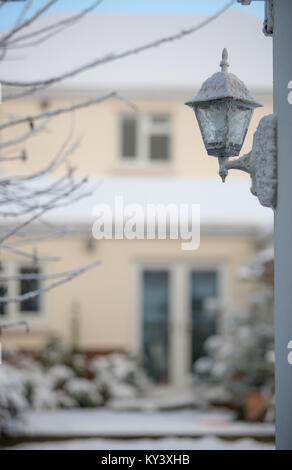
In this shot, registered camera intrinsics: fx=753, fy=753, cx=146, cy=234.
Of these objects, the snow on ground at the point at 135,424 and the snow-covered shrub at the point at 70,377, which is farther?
the snow-covered shrub at the point at 70,377

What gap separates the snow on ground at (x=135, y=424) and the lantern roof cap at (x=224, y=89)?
6.29m

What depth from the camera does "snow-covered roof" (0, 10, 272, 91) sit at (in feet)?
47.2

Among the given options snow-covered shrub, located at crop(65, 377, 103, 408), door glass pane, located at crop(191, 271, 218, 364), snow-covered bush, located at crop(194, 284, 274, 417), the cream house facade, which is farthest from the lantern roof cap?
door glass pane, located at crop(191, 271, 218, 364)

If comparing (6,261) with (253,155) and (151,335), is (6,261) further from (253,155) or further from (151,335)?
(253,155)

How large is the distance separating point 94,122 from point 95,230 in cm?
217

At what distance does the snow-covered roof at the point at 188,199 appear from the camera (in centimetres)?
1341

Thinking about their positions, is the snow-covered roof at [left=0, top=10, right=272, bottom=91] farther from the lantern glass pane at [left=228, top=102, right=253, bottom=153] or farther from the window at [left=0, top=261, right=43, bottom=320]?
the lantern glass pane at [left=228, top=102, right=253, bottom=153]

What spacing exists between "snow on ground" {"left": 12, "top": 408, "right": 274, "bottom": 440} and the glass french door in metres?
1.76

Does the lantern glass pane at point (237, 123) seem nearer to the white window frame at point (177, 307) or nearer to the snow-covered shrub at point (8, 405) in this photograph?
the snow-covered shrub at point (8, 405)

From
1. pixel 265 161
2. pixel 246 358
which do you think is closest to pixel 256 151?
pixel 265 161

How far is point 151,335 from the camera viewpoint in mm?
13508

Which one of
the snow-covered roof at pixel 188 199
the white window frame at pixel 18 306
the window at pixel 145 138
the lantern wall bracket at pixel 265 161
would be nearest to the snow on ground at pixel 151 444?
the white window frame at pixel 18 306

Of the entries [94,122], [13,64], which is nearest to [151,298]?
[94,122]

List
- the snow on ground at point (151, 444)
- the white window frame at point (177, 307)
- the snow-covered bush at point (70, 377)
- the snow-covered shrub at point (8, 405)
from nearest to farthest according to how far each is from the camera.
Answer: the snow on ground at point (151, 444), the snow-covered shrub at point (8, 405), the snow-covered bush at point (70, 377), the white window frame at point (177, 307)
